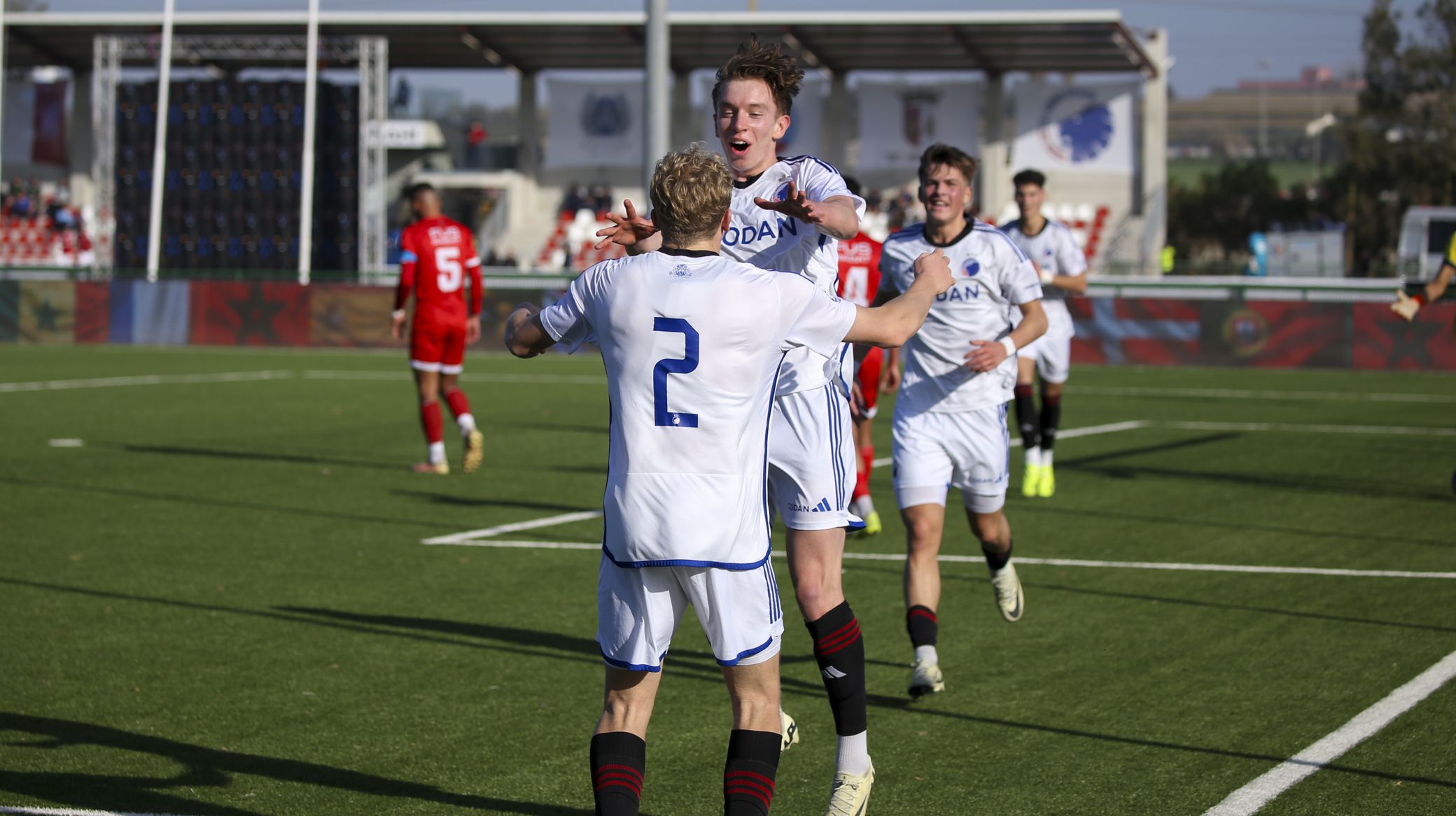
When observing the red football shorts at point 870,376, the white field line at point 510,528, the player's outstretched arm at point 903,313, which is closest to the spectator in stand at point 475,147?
the white field line at point 510,528

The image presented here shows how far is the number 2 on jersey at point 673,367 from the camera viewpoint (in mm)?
3621

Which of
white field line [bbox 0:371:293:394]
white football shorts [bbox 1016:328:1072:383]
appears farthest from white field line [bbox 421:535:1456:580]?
white field line [bbox 0:371:293:394]

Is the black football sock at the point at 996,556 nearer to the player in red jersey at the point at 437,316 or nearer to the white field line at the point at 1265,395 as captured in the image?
the player in red jersey at the point at 437,316

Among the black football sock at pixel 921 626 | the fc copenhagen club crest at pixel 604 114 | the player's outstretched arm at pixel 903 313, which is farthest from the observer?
the fc copenhagen club crest at pixel 604 114

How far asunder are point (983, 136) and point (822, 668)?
46.6 metres

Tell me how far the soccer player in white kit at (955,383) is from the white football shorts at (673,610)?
2.33 metres

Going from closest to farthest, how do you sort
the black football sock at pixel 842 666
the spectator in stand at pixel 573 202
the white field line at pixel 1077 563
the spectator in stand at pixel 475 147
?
the black football sock at pixel 842 666 → the white field line at pixel 1077 563 → the spectator in stand at pixel 573 202 → the spectator in stand at pixel 475 147

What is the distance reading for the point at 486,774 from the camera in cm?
502

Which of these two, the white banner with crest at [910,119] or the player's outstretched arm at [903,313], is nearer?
the player's outstretched arm at [903,313]

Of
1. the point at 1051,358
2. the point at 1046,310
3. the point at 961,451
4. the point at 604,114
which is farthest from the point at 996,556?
the point at 604,114

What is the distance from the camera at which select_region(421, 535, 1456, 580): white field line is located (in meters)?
8.47

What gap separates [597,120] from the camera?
5094 cm

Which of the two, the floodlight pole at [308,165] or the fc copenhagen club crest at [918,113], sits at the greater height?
A: the fc copenhagen club crest at [918,113]

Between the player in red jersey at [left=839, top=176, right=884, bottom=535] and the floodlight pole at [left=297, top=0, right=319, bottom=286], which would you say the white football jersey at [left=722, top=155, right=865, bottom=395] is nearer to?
the player in red jersey at [left=839, top=176, right=884, bottom=535]
